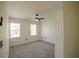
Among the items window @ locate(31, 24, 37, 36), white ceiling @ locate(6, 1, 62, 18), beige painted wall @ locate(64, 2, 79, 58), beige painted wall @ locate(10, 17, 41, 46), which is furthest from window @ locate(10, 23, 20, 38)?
beige painted wall @ locate(64, 2, 79, 58)

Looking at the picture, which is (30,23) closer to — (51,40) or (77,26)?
(51,40)

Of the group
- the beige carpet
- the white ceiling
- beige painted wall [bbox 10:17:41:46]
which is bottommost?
the beige carpet

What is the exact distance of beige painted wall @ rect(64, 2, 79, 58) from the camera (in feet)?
6.76

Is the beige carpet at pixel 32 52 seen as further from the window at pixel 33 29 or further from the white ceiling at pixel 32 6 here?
the window at pixel 33 29

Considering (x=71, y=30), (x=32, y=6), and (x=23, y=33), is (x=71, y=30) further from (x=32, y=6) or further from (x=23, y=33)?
(x=23, y=33)

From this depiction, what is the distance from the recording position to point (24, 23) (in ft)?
20.0

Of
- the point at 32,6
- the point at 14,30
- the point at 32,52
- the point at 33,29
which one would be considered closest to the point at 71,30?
the point at 32,6

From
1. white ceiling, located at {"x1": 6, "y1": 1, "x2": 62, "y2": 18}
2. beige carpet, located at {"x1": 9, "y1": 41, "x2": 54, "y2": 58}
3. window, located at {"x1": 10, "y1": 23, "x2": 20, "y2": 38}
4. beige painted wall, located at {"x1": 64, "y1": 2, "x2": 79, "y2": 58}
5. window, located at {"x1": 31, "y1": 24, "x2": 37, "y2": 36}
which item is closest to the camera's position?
white ceiling, located at {"x1": 6, "y1": 1, "x2": 62, "y2": 18}

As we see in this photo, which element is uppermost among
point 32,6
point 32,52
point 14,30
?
point 32,6

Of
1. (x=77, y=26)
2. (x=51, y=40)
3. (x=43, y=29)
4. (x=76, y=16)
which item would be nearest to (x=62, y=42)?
(x=77, y=26)

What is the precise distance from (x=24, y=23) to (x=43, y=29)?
2.12 meters

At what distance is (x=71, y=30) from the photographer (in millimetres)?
2092

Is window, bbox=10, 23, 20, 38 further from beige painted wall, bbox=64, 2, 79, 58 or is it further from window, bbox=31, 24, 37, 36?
beige painted wall, bbox=64, 2, 79, 58

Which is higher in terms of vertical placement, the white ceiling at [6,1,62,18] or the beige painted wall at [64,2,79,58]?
the white ceiling at [6,1,62,18]
